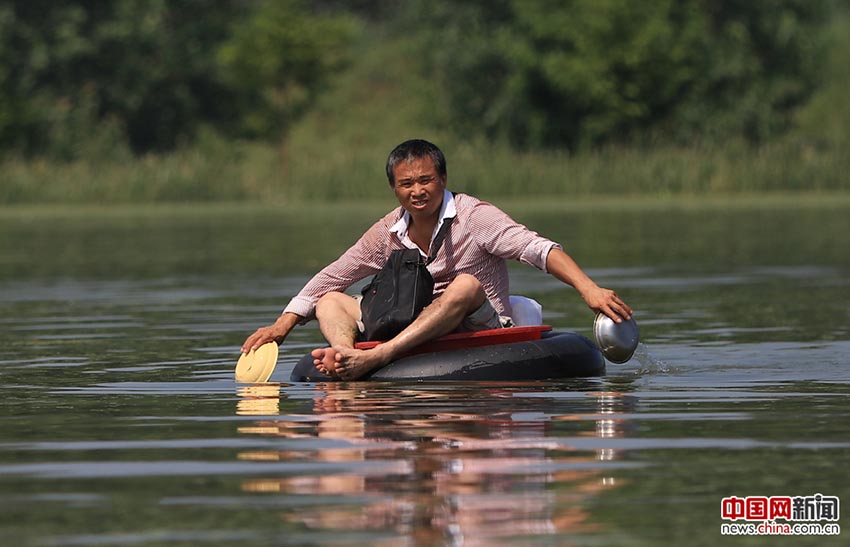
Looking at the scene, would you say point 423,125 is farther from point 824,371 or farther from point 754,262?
point 824,371

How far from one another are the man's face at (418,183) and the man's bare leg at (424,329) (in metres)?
0.41

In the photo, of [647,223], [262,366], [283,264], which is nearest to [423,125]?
[647,223]

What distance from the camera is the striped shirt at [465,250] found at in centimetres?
1045

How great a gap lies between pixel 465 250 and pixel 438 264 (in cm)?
17

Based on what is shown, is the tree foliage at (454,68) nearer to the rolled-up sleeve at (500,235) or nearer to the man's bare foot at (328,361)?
the rolled-up sleeve at (500,235)

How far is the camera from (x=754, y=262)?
72.7 ft

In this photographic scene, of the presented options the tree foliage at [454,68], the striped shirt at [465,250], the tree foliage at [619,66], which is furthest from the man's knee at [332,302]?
the tree foliage at [619,66]

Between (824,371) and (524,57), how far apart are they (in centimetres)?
4128

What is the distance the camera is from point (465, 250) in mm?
10562

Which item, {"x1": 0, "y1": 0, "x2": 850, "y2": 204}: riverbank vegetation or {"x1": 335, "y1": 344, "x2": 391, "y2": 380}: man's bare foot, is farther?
{"x1": 0, "y1": 0, "x2": 850, "y2": 204}: riverbank vegetation

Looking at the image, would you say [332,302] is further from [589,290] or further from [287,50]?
[287,50]

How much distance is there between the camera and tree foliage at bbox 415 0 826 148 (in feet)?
168

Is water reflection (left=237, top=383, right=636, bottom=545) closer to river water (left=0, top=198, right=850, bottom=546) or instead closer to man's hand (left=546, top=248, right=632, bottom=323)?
river water (left=0, top=198, right=850, bottom=546)
